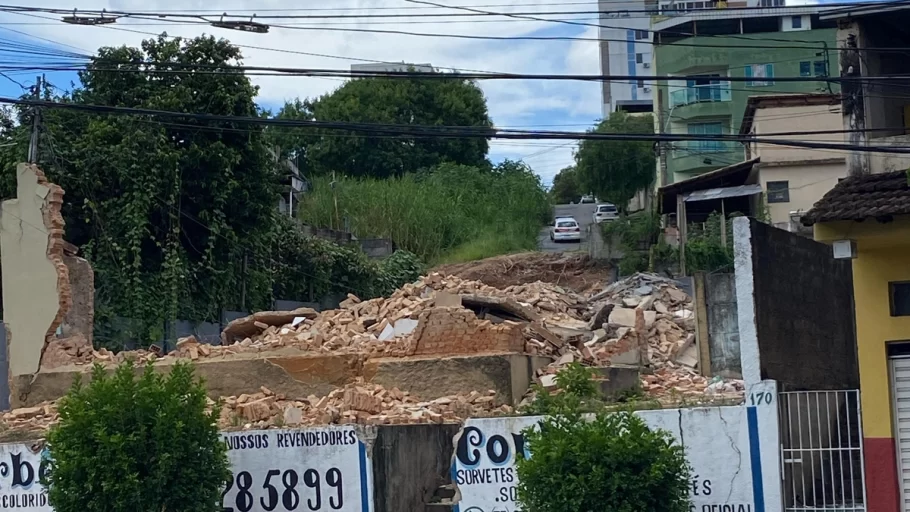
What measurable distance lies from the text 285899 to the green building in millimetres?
35541

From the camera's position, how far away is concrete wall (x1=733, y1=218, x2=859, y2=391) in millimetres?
10688

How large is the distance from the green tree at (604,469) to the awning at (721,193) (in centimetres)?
2080

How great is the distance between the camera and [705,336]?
17.0 metres

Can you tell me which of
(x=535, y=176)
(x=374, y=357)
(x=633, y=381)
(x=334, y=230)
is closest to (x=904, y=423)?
(x=633, y=381)

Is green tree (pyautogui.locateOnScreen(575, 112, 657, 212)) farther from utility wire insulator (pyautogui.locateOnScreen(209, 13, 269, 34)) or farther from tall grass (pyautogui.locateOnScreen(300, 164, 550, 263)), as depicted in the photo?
utility wire insulator (pyautogui.locateOnScreen(209, 13, 269, 34))

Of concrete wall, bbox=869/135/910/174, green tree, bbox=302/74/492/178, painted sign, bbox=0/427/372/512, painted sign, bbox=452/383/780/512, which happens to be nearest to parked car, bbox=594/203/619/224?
green tree, bbox=302/74/492/178

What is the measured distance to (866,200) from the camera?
34.9ft

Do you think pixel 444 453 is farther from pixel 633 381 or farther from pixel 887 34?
pixel 887 34

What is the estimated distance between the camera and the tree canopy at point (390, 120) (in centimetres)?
5131

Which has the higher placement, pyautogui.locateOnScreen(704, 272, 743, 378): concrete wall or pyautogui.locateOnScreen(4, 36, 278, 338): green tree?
pyautogui.locateOnScreen(4, 36, 278, 338): green tree

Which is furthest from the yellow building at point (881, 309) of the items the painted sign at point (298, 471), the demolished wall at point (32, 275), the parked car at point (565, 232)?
the parked car at point (565, 232)

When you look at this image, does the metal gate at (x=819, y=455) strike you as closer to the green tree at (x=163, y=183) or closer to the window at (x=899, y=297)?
the window at (x=899, y=297)

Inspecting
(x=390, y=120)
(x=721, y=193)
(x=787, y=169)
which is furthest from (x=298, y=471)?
(x=390, y=120)

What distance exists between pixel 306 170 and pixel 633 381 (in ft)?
129
